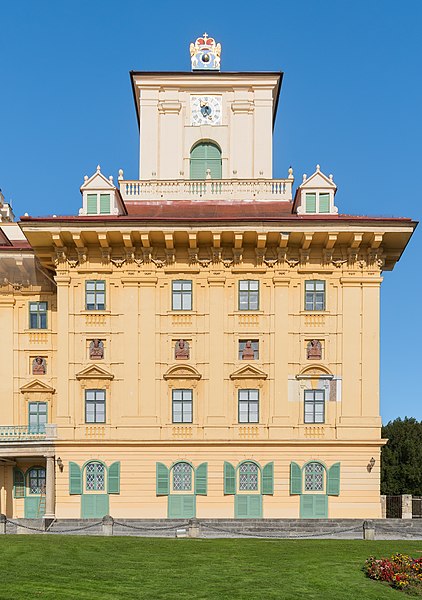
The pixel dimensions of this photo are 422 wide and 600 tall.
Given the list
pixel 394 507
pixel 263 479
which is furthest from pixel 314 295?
pixel 394 507

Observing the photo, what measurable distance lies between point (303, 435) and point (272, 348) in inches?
169

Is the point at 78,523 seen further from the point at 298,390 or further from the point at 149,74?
the point at 149,74

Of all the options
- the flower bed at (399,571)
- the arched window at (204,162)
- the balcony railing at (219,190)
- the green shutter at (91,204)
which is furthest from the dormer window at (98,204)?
the flower bed at (399,571)

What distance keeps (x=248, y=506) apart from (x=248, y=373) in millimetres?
6107

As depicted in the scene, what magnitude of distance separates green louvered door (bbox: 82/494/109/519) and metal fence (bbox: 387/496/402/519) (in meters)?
14.7

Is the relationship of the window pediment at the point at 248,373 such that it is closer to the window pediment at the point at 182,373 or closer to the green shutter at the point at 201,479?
the window pediment at the point at 182,373

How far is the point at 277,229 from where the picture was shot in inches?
1716

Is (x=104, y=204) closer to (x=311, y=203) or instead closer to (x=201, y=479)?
(x=311, y=203)

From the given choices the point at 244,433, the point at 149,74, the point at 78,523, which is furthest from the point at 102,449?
the point at 149,74

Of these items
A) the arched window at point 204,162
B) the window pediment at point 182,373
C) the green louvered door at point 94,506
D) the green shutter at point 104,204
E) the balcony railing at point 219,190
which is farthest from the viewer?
the arched window at point 204,162

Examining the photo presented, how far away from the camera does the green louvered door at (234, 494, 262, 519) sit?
42781mm

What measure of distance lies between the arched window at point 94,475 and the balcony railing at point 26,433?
2.20 metres

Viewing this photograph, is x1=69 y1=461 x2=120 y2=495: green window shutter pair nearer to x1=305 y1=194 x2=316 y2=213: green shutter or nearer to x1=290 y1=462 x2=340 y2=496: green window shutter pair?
x1=290 y1=462 x2=340 y2=496: green window shutter pair

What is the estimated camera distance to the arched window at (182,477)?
43219 millimetres
